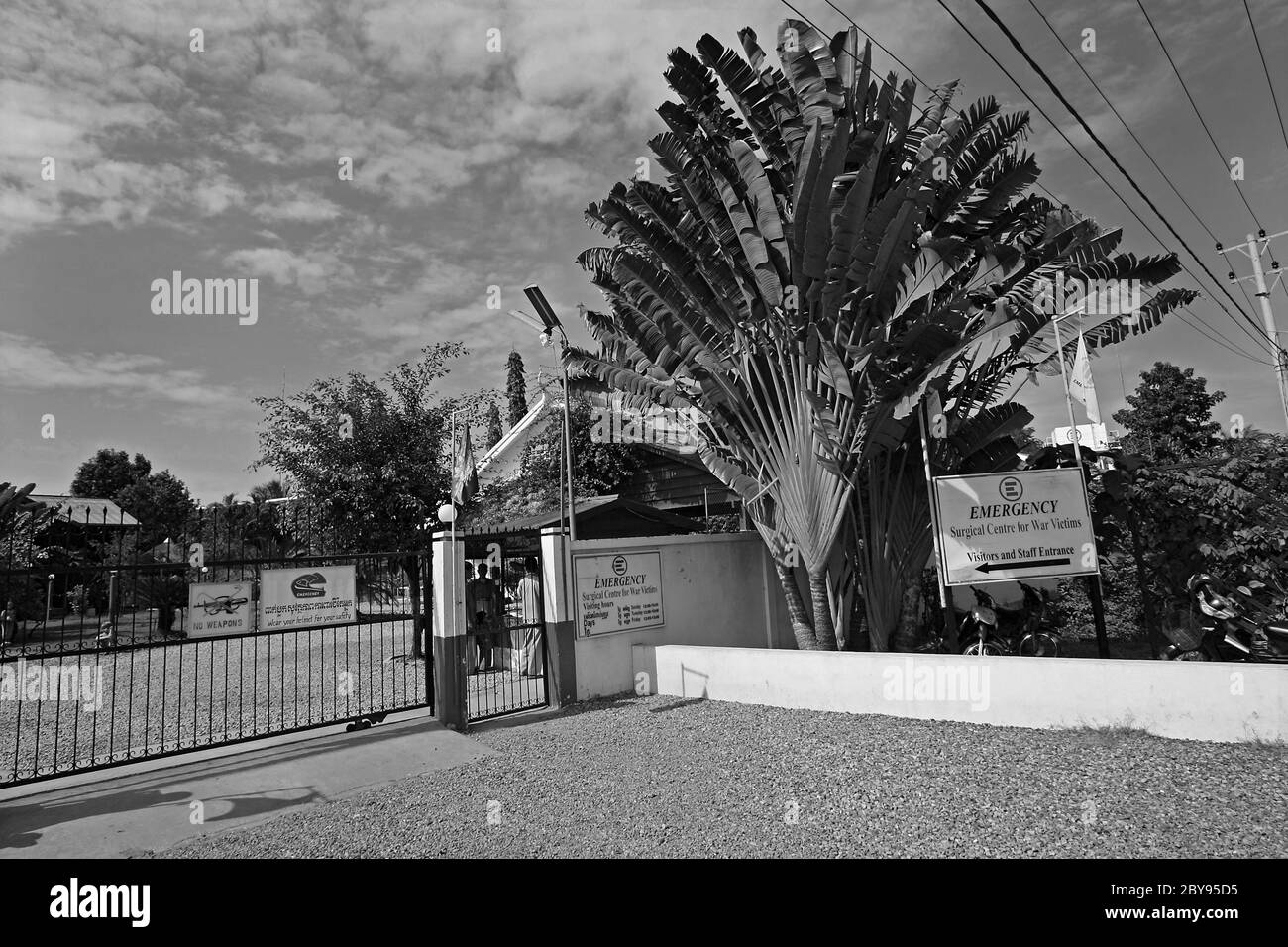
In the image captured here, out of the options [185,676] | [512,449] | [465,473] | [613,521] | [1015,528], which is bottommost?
[185,676]

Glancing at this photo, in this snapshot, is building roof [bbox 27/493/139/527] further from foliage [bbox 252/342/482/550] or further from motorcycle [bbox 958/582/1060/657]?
motorcycle [bbox 958/582/1060/657]

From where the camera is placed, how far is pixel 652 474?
66.4 feet

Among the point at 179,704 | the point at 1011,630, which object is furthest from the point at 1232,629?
the point at 179,704

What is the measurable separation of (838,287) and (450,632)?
617 centimetres

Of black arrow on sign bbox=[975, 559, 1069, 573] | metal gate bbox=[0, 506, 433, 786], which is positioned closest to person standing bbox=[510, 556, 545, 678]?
metal gate bbox=[0, 506, 433, 786]

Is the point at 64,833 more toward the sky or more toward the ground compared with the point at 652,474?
more toward the ground

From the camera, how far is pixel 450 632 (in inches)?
319

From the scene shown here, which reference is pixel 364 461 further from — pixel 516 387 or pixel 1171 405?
pixel 516 387

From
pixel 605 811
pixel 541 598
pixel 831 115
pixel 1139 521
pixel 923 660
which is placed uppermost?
pixel 831 115

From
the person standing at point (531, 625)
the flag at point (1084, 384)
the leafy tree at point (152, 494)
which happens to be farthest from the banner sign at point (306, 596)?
the leafy tree at point (152, 494)

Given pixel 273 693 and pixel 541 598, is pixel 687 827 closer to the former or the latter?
pixel 541 598

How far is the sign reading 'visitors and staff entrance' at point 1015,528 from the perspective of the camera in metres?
8.36

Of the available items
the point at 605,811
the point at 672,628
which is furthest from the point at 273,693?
the point at 605,811

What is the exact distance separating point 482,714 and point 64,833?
4104 millimetres
